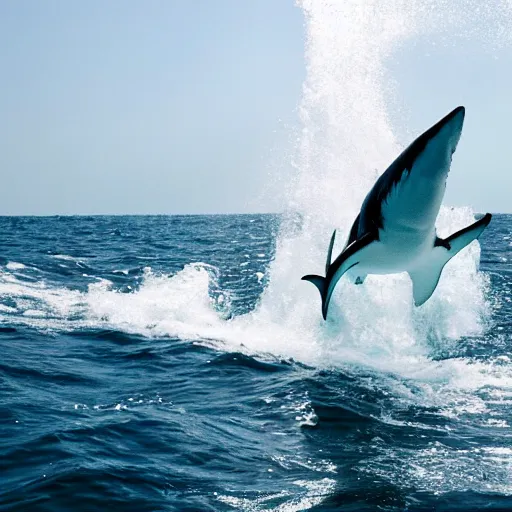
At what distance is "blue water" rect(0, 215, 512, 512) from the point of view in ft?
18.9

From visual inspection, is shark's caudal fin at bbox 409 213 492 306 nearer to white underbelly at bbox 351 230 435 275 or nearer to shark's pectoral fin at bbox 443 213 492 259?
shark's pectoral fin at bbox 443 213 492 259

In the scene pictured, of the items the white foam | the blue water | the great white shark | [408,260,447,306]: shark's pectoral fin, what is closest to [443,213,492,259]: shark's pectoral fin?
the great white shark

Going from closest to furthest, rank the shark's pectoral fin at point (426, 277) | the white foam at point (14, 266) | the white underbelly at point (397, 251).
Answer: the white underbelly at point (397, 251), the shark's pectoral fin at point (426, 277), the white foam at point (14, 266)

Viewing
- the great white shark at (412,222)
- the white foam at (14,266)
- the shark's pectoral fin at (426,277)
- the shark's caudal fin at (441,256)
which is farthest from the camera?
the white foam at (14,266)

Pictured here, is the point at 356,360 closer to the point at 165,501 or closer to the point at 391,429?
the point at 391,429

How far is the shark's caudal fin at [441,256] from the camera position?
8.81 metres

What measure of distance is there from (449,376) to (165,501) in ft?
21.1

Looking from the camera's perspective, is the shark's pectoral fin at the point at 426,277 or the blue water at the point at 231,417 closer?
the blue water at the point at 231,417

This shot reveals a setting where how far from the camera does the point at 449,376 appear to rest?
10414mm

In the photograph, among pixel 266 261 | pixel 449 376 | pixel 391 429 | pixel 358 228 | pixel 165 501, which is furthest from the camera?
pixel 266 261

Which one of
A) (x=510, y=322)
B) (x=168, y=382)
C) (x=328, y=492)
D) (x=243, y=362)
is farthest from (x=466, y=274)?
(x=328, y=492)

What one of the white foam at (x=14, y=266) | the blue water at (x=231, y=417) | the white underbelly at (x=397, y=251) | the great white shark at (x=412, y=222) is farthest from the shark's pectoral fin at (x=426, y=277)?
the white foam at (x=14, y=266)

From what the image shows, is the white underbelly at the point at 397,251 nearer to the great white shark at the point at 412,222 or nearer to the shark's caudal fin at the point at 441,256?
the great white shark at the point at 412,222

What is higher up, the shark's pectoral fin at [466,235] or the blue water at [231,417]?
the shark's pectoral fin at [466,235]
